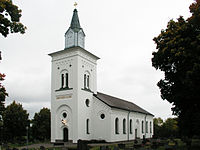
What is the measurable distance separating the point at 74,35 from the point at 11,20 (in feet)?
78.1

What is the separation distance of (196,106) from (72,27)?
2117 cm

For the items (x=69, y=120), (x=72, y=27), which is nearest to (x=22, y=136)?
(x=69, y=120)

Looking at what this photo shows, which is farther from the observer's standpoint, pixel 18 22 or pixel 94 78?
pixel 94 78

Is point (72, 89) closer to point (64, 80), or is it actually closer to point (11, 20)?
point (64, 80)

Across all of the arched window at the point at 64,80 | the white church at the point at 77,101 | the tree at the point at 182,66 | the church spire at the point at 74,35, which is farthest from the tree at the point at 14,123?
the tree at the point at 182,66

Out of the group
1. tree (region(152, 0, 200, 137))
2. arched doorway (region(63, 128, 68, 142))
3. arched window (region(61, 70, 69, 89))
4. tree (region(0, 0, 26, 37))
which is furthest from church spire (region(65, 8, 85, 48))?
tree (region(0, 0, 26, 37))

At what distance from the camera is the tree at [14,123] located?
40719 mm

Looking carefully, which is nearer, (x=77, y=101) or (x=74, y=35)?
(x=77, y=101)

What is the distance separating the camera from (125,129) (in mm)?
37562

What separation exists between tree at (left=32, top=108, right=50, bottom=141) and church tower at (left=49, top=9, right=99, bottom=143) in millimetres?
11146

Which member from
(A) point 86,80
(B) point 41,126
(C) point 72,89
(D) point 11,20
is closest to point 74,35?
(A) point 86,80

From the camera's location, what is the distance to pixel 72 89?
32094 mm

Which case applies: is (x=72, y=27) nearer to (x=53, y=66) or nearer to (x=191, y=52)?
(x=53, y=66)

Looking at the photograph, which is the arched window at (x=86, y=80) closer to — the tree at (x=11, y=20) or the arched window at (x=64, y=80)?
the arched window at (x=64, y=80)
